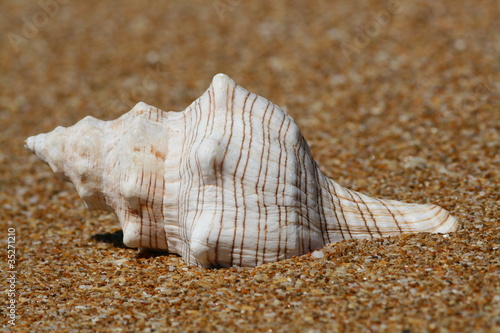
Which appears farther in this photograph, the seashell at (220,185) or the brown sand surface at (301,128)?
the seashell at (220,185)

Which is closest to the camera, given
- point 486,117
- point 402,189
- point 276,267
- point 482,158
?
point 276,267

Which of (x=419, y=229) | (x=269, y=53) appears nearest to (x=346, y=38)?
(x=269, y=53)

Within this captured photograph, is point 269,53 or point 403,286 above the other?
point 269,53

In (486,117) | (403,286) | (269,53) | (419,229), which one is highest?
(269,53)

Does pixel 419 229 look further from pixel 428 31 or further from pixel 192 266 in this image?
pixel 428 31

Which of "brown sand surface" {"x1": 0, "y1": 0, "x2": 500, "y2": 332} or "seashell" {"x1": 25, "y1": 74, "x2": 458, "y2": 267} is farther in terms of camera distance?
"seashell" {"x1": 25, "y1": 74, "x2": 458, "y2": 267}
